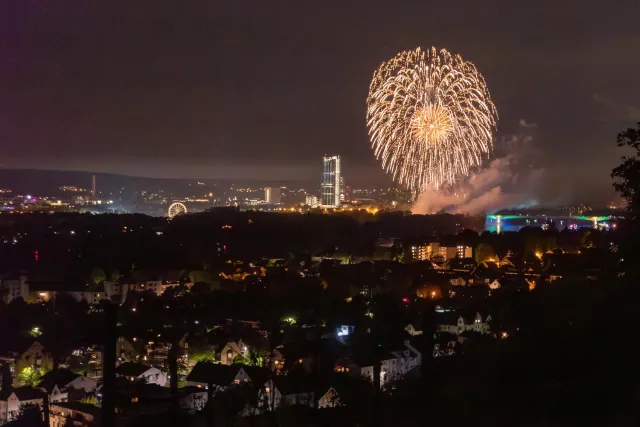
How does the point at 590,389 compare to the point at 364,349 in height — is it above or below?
above

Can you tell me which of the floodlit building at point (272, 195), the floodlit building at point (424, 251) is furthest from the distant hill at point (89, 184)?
the floodlit building at point (424, 251)

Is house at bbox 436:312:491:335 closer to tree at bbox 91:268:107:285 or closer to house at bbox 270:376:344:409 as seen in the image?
house at bbox 270:376:344:409

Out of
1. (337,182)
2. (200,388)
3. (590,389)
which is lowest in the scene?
(200,388)

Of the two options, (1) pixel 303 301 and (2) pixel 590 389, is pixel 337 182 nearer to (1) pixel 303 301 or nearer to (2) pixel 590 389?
(1) pixel 303 301

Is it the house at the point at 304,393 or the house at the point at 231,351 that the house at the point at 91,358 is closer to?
the house at the point at 231,351

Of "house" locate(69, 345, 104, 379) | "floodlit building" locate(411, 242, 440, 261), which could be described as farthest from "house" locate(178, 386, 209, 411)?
"floodlit building" locate(411, 242, 440, 261)

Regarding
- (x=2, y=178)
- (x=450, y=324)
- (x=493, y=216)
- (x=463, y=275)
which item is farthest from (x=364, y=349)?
(x=2, y=178)
